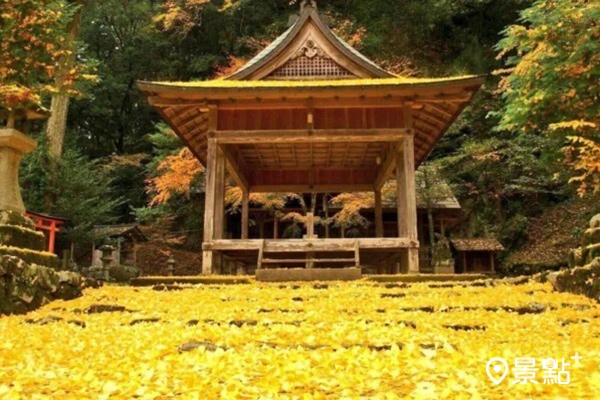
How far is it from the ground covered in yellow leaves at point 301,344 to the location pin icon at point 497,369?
0.14ft

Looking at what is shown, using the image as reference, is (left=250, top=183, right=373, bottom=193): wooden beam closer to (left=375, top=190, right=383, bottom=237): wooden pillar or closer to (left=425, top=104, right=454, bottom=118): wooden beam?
(left=375, top=190, right=383, bottom=237): wooden pillar

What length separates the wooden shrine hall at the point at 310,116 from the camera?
1125 centimetres

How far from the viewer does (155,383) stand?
314 centimetres

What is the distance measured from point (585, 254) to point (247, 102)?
7507 millimetres

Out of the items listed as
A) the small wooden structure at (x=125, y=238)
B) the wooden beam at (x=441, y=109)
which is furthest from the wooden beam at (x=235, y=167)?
the small wooden structure at (x=125, y=238)

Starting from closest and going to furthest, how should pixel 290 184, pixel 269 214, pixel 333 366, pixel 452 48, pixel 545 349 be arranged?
pixel 333 366
pixel 545 349
pixel 290 184
pixel 269 214
pixel 452 48

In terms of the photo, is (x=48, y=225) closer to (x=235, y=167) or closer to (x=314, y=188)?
(x=235, y=167)

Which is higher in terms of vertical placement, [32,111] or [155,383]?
[32,111]

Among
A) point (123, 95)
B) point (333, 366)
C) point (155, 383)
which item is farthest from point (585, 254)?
point (123, 95)

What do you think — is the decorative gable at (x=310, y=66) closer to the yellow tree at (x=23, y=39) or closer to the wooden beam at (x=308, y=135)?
the wooden beam at (x=308, y=135)

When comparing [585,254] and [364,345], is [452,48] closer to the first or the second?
[585,254]

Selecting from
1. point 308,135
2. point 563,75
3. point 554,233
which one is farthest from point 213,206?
point 554,233

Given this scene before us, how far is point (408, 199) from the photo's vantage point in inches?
451

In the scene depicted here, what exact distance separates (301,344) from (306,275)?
18.5 ft
